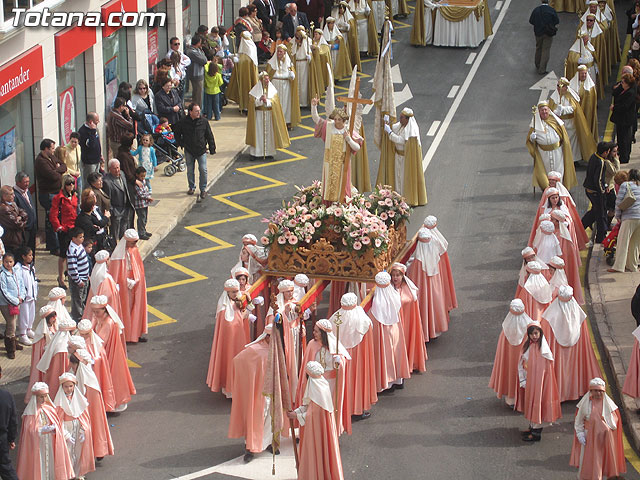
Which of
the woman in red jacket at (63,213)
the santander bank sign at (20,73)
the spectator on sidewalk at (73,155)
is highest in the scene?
the santander bank sign at (20,73)

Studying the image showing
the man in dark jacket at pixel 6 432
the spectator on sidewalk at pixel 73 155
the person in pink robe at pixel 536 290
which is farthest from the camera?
the spectator on sidewalk at pixel 73 155

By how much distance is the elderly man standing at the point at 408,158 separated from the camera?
23.5 m

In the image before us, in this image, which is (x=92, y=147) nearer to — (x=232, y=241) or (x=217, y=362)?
(x=232, y=241)

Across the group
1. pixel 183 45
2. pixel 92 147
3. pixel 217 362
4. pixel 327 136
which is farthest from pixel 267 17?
pixel 217 362

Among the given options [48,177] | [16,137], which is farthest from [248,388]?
[16,137]

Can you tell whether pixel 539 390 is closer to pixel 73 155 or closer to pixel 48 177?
pixel 48 177

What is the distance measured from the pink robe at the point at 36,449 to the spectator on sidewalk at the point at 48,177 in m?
6.21

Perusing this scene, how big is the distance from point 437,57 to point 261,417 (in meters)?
18.5

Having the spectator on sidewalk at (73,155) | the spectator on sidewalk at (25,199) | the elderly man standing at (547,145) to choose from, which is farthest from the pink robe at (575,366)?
the spectator on sidewalk at (73,155)

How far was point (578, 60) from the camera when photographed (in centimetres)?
2786

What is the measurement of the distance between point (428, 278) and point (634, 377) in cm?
352

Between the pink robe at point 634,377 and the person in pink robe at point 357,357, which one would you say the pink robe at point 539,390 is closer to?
the pink robe at point 634,377

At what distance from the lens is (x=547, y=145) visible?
23531 millimetres

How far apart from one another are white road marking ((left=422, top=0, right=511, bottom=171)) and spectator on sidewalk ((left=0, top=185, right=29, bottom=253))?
353 inches
